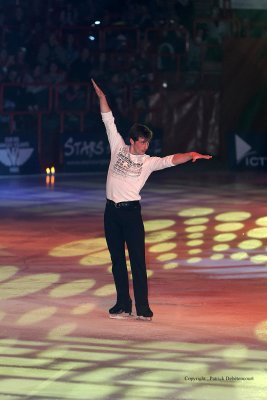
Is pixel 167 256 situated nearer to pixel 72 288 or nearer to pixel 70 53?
pixel 72 288

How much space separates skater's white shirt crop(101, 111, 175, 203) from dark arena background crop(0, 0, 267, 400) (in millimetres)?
1259

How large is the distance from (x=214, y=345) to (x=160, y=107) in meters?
24.8

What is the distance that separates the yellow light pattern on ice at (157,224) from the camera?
19.0 meters

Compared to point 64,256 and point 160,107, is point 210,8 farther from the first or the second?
point 64,256

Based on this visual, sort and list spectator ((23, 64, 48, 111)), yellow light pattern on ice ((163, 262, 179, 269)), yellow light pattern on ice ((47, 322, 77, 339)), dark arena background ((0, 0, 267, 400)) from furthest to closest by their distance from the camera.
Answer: spectator ((23, 64, 48, 111)) → yellow light pattern on ice ((163, 262, 179, 269)) → yellow light pattern on ice ((47, 322, 77, 339)) → dark arena background ((0, 0, 267, 400))

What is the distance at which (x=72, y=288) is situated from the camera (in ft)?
42.7

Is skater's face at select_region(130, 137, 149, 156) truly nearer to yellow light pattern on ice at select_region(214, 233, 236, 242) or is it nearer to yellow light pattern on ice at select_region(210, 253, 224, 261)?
yellow light pattern on ice at select_region(210, 253, 224, 261)

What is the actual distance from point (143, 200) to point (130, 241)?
1281cm

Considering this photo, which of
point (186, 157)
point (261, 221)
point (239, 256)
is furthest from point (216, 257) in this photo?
point (186, 157)

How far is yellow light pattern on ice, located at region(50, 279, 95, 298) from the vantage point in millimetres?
12602

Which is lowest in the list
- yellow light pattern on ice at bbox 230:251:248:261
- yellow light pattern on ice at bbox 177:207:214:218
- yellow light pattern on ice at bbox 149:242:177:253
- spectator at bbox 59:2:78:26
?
yellow light pattern on ice at bbox 177:207:214:218

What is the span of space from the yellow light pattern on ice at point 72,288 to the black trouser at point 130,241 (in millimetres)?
1608

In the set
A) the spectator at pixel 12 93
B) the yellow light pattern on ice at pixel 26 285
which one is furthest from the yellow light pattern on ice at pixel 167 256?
the spectator at pixel 12 93

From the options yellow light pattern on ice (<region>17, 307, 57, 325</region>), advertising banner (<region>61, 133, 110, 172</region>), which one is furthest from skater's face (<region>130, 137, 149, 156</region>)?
advertising banner (<region>61, 133, 110, 172</region>)
